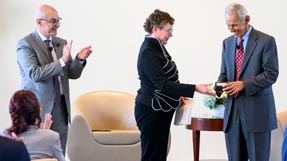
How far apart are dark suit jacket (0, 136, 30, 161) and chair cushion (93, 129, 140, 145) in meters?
2.72

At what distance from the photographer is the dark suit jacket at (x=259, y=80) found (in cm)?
332

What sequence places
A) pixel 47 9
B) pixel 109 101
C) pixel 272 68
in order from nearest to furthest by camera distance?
pixel 272 68, pixel 47 9, pixel 109 101

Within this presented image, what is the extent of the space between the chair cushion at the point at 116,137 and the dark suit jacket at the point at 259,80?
1588mm

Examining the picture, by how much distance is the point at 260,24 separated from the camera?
18.2ft

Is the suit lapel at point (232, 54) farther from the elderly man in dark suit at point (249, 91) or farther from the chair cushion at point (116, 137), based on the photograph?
the chair cushion at point (116, 137)

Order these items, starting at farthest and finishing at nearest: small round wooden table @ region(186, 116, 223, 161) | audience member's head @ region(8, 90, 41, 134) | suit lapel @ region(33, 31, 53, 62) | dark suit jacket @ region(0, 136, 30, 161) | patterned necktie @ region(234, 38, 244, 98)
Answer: small round wooden table @ region(186, 116, 223, 161) → suit lapel @ region(33, 31, 53, 62) → patterned necktie @ region(234, 38, 244, 98) → audience member's head @ region(8, 90, 41, 134) → dark suit jacket @ region(0, 136, 30, 161)

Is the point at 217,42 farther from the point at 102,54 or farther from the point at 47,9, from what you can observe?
the point at 47,9

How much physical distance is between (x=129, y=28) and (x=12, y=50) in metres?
1.37

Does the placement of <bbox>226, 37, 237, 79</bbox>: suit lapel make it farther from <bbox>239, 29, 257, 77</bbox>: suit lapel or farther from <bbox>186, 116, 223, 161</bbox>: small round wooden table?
<bbox>186, 116, 223, 161</bbox>: small round wooden table

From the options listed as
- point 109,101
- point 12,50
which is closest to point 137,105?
point 109,101

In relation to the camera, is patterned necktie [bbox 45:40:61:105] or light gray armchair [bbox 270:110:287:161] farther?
light gray armchair [bbox 270:110:287:161]

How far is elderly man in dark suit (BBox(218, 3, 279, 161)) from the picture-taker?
3328mm

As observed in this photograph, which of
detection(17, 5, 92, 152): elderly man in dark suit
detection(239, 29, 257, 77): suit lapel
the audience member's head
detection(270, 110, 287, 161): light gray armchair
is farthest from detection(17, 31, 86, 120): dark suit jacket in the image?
detection(270, 110, 287, 161): light gray armchair

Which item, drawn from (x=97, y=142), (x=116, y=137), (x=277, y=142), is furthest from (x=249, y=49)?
(x=97, y=142)
